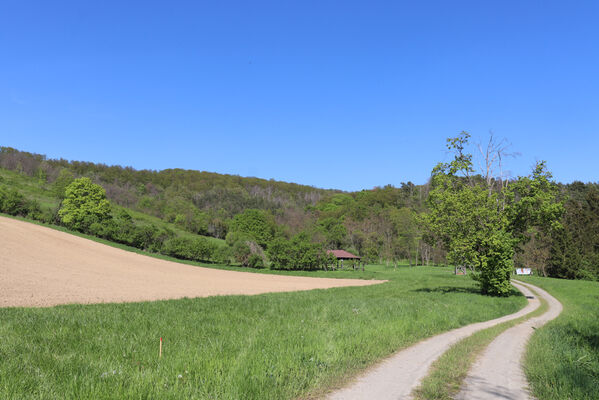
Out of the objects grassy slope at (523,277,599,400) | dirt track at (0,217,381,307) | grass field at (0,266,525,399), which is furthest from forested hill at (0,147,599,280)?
grass field at (0,266,525,399)

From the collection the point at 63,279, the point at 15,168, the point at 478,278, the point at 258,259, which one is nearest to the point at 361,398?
the point at 478,278

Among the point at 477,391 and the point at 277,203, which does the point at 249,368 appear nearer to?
the point at 477,391

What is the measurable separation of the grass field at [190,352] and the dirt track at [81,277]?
11.9 metres

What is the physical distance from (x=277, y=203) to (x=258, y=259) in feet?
338

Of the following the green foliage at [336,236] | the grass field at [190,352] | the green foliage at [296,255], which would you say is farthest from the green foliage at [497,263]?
the green foliage at [336,236]

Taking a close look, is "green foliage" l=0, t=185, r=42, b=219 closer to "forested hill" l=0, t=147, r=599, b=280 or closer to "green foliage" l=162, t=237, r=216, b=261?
"forested hill" l=0, t=147, r=599, b=280

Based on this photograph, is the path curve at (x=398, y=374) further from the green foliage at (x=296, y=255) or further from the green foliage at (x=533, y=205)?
the green foliage at (x=296, y=255)

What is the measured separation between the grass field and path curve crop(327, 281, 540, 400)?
361 mm

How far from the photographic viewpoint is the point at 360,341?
29.6ft

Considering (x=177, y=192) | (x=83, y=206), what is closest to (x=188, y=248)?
(x=83, y=206)

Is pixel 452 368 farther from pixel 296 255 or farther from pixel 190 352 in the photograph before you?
pixel 296 255

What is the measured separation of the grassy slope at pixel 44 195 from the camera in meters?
97.4

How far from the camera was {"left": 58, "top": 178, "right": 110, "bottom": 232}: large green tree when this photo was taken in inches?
2790

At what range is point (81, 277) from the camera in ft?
111
